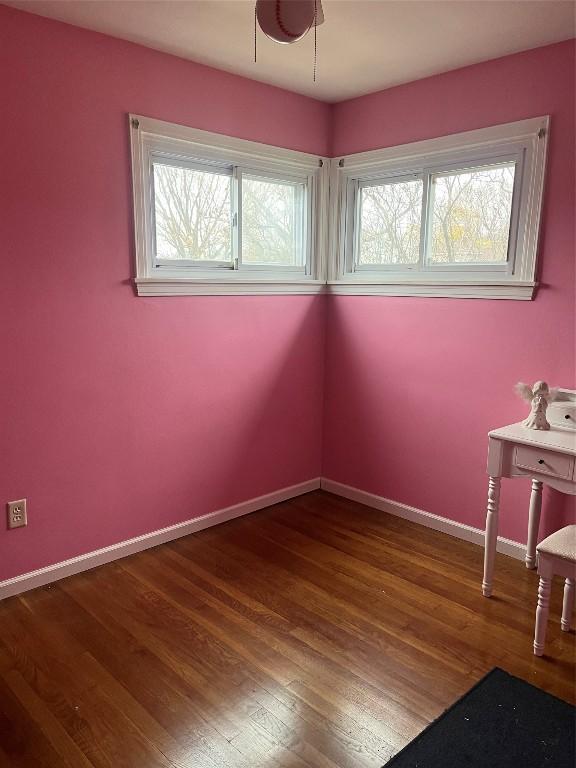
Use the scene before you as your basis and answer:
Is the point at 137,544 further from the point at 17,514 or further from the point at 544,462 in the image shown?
the point at 544,462

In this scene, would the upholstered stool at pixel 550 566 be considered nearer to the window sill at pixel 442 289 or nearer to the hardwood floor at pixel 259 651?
the hardwood floor at pixel 259 651

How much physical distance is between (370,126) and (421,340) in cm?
125

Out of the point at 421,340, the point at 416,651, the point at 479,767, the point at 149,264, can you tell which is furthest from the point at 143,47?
the point at 479,767

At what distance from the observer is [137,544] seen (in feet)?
9.64

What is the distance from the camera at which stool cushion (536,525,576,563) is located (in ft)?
6.64

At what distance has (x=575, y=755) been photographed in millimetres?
1723

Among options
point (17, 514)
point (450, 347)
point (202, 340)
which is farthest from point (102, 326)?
point (450, 347)

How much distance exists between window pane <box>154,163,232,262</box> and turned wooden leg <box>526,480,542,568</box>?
1.94 meters

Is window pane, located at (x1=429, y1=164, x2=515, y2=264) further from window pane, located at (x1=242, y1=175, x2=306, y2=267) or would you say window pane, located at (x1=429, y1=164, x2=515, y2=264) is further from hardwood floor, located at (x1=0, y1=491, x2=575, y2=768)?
hardwood floor, located at (x1=0, y1=491, x2=575, y2=768)

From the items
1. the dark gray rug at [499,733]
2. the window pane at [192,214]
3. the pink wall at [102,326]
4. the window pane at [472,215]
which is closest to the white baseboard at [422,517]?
the pink wall at [102,326]

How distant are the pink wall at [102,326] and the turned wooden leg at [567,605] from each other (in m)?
1.76

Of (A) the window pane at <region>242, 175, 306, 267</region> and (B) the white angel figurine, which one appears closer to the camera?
(B) the white angel figurine

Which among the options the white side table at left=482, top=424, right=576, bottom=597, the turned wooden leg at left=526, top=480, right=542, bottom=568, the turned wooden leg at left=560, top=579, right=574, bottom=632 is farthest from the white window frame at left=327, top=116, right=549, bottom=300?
the turned wooden leg at left=560, top=579, right=574, bottom=632

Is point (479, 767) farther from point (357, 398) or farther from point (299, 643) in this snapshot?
point (357, 398)
